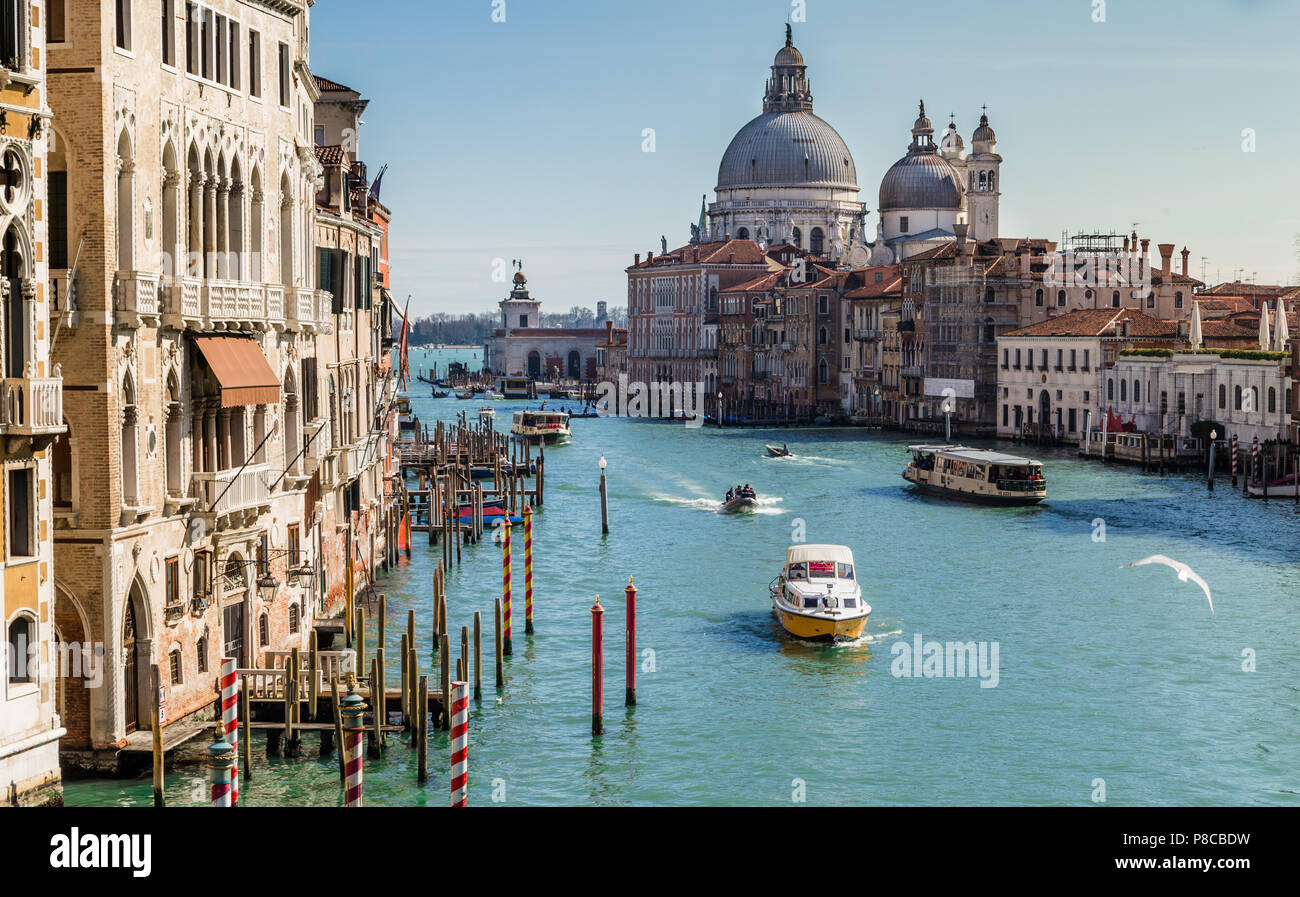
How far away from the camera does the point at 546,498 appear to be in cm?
3966

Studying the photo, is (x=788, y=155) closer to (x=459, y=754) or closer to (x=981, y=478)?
(x=981, y=478)

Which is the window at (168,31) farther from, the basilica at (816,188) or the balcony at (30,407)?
the basilica at (816,188)

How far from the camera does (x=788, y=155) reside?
9512 cm

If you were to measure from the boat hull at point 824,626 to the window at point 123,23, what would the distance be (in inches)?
415

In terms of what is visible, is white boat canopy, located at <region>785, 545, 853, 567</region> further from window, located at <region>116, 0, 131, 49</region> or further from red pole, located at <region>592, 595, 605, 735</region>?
window, located at <region>116, 0, 131, 49</region>

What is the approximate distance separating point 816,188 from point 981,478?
5922 centimetres

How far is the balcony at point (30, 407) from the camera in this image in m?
10.2

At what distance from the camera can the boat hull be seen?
20.2m

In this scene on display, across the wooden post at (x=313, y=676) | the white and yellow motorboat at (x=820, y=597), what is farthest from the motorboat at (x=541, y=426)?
the wooden post at (x=313, y=676)

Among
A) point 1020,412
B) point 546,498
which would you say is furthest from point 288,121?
point 1020,412

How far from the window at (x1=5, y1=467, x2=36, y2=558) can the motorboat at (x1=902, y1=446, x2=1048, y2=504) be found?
28442 millimetres

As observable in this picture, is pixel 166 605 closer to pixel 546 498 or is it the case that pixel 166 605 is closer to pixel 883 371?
pixel 546 498

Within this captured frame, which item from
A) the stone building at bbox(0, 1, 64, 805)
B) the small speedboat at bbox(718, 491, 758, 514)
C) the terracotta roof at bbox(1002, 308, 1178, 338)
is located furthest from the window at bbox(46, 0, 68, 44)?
the terracotta roof at bbox(1002, 308, 1178, 338)
